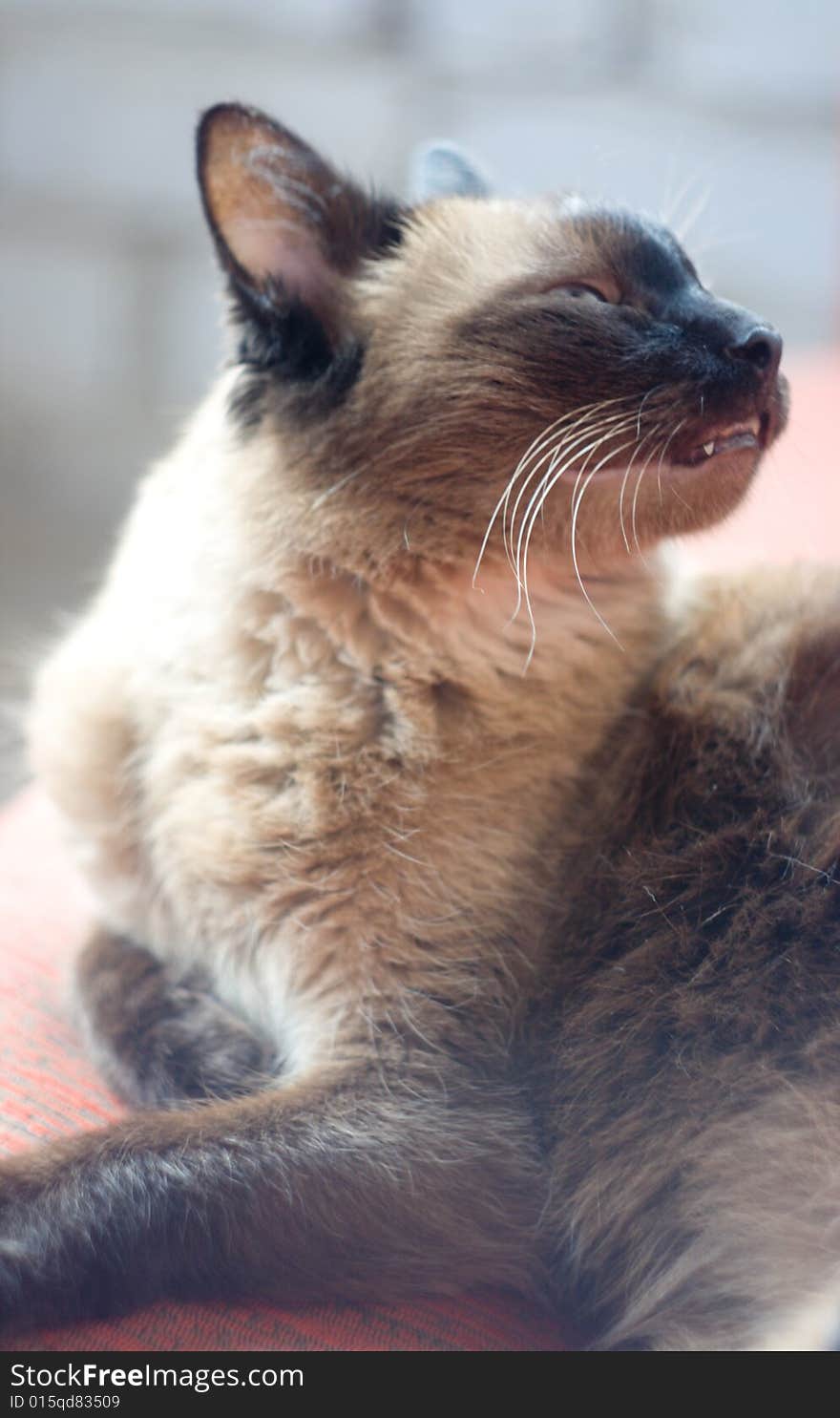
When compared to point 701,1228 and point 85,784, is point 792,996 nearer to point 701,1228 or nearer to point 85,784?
point 701,1228

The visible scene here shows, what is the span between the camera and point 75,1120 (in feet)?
3.67

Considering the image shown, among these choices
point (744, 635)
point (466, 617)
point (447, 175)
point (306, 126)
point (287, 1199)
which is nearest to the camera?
point (287, 1199)

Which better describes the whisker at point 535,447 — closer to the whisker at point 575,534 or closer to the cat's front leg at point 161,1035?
the whisker at point 575,534

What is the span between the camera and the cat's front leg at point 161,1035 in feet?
3.76

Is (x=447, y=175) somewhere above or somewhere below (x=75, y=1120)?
above

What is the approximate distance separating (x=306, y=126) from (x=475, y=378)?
2721 mm

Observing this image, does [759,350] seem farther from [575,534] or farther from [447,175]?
[447,175]

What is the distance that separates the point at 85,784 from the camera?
4.34ft

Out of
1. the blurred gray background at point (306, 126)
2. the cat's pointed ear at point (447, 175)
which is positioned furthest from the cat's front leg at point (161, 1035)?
the blurred gray background at point (306, 126)

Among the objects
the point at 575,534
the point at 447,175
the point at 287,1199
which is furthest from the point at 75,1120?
the point at 447,175

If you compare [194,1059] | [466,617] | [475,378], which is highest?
[475,378]

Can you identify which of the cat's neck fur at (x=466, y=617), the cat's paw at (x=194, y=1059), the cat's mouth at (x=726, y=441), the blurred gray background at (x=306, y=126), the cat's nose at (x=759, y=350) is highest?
the blurred gray background at (x=306, y=126)

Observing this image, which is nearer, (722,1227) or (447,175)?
(722,1227)

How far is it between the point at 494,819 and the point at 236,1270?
0.43 m
